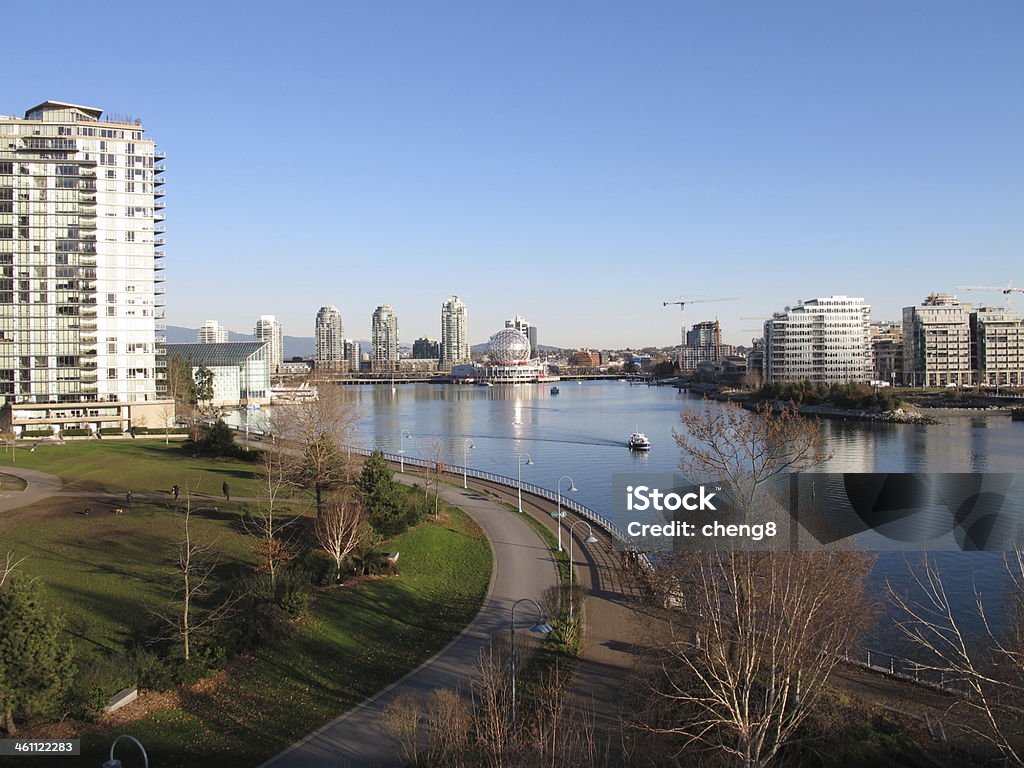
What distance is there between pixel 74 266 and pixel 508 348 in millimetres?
94449

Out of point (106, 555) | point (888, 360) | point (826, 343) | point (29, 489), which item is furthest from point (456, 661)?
point (888, 360)

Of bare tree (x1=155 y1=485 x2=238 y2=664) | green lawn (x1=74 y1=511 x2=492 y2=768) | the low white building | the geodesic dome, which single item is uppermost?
the geodesic dome

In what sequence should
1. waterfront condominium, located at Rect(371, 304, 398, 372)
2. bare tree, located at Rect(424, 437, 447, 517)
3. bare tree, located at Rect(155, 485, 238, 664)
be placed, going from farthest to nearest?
waterfront condominium, located at Rect(371, 304, 398, 372) < bare tree, located at Rect(424, 437, 447, 517) < bare tree, located at Rect(155, 485, 238, 664)

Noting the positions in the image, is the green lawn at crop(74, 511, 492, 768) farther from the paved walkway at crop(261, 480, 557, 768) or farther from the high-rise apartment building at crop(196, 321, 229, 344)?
the high-rise apartment building at crop(196, 321, 229, 344)

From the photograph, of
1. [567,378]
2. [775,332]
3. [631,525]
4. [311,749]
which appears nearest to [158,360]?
[631,525]

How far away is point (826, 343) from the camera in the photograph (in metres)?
72.9

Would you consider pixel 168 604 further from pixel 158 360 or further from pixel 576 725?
pixel 158 360

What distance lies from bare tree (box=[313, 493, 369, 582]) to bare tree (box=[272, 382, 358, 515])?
1.71 metres

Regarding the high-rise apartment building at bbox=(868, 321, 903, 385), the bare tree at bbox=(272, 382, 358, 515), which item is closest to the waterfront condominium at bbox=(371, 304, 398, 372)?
the high-rise apartment building at bbox=(868, 321, 903, 385)

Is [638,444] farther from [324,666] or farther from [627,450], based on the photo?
[324,666]

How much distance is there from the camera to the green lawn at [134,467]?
20.0 meters

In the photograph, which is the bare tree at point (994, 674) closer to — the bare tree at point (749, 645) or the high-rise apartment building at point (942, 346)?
the bare tree at point (749, 645)

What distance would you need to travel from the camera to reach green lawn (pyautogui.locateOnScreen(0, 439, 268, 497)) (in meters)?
20.0

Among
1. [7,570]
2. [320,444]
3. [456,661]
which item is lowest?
[456,661]
